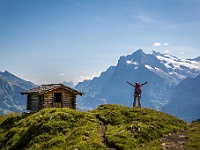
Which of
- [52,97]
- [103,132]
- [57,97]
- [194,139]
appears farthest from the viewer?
[57,97]

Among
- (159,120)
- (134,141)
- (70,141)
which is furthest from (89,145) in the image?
(159,120)

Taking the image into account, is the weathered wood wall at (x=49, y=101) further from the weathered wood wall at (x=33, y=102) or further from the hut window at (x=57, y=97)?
the hut window at (x=57, y=97)

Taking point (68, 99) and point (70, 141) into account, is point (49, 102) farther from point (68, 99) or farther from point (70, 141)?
point (70, 141)

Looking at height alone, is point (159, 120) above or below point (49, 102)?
below

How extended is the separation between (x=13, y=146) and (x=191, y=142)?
17.9m

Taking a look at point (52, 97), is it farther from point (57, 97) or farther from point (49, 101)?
point (57, 97)

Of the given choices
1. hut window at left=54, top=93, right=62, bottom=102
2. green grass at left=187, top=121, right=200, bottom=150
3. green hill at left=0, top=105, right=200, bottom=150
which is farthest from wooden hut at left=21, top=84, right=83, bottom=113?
green grass at left=187, top=121, right=200, bottom=150

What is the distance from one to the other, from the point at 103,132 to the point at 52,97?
21.8 m

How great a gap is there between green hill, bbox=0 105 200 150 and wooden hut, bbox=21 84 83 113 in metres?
11.1

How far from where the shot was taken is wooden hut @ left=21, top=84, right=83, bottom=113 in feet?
153

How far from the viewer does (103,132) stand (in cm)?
2753

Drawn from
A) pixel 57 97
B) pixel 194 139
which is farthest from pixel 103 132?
pixel 57 97

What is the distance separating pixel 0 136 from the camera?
33469 mm

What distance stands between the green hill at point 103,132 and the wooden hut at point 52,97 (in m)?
11.1
